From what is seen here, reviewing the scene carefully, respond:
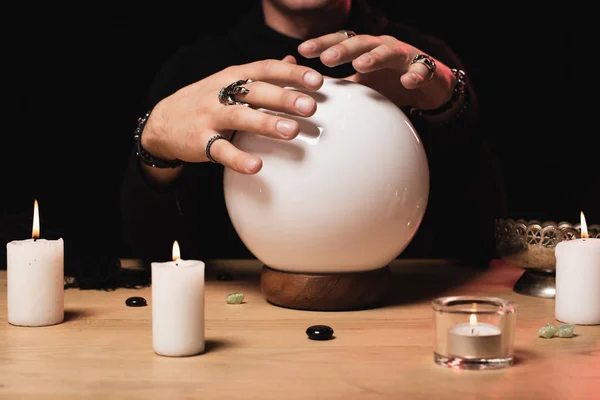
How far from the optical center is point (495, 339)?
939mm

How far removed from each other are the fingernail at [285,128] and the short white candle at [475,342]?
34cm

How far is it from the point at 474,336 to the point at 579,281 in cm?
29

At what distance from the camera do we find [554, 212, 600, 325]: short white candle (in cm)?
114

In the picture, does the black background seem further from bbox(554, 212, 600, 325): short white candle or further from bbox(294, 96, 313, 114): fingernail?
bbox(294, 96, 313, 114): fingernail

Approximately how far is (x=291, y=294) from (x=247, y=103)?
0.29 m

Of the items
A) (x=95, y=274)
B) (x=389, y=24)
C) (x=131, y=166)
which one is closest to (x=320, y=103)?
(x=95, y=274)

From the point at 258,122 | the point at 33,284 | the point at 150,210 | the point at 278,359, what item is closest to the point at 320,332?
the point at 278,359

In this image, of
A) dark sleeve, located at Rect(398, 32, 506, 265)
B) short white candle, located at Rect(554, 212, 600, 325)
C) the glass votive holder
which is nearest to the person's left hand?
dark sleeve, located at Rect(398, 32, 506, 265)

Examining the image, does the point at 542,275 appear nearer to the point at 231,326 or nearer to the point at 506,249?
the point at 506,249

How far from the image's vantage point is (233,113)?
1.19 metres

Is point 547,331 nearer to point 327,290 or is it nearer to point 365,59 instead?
point 327,290

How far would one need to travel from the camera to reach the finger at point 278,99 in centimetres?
113

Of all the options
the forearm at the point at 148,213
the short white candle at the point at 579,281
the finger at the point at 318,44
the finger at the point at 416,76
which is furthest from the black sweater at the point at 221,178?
the short white candle at the point at 579,281

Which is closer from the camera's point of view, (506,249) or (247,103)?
(247,103)
